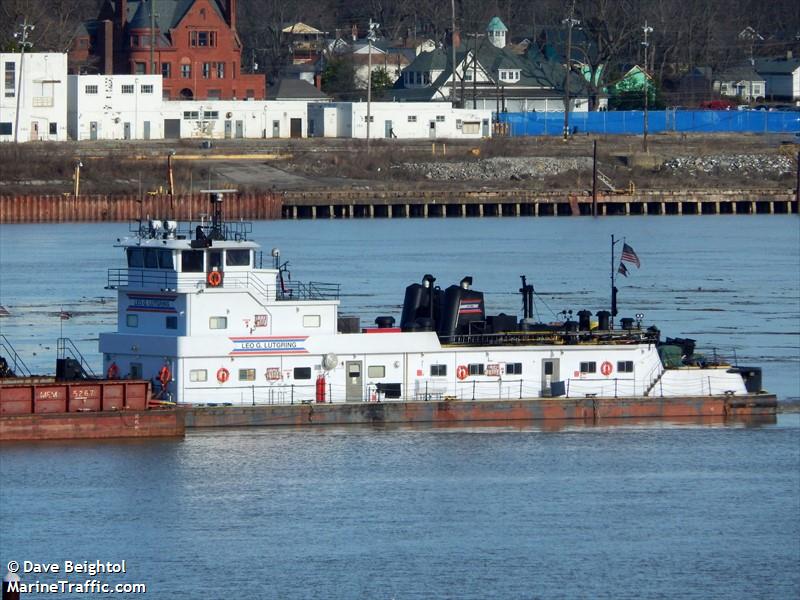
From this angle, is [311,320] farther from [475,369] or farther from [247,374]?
[475,369]

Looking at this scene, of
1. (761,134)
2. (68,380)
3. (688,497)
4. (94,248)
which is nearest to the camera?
(688,497)

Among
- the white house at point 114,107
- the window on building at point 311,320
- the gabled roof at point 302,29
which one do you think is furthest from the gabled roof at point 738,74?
the window on building at point 311,320

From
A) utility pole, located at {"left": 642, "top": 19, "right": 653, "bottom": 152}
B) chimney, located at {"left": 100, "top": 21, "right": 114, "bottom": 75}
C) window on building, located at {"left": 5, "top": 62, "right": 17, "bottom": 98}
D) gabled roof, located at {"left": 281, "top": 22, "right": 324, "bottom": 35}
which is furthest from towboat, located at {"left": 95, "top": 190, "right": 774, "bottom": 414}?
gabled roof, located at {"left": 281, "top": 22, "right": 324, "bottom": 35}

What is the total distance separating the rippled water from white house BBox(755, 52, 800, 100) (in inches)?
4495

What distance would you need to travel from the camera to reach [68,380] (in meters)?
43.3

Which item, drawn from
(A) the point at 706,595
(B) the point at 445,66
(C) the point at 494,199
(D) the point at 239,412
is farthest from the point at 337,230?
(A) the point at 706,595

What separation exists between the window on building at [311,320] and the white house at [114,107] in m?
77.1

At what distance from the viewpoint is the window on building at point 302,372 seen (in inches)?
1752

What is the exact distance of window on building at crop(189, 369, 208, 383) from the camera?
144ft

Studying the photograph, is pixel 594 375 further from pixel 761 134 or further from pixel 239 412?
pixel 761 134

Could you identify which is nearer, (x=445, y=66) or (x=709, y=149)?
(x=709, y=149)

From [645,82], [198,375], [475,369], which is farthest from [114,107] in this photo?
[198,375]

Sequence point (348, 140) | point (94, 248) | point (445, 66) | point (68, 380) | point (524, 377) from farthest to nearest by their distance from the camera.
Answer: point (445, 66) → point (348, 140) → point (94, 248) → point (524, 377) → point (68, 380)

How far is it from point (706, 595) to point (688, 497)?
6.83 m
